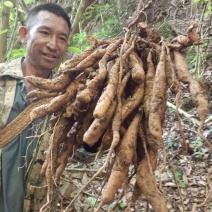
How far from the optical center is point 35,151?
123cm

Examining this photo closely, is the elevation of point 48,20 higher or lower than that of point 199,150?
higher

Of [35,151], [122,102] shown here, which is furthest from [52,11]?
[122,102]

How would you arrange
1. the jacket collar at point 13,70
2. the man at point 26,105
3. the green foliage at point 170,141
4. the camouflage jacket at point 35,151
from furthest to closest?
the green foliage at point 170,141, the jacket collar at point 13,70, the man at point 26,105, the camouflage jacket at point 35,151

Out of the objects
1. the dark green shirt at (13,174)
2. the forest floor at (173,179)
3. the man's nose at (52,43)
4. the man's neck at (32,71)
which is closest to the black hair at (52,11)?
the man's nose at (52,43)

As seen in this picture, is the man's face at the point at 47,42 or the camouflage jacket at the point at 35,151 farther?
the man's face at the point at 47,42

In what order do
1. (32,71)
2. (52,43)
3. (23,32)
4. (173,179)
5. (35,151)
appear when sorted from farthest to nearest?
(173,179) < (23,32) < (32,71) < (52,43) < (35,151)

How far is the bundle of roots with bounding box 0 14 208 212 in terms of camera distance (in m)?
0.80

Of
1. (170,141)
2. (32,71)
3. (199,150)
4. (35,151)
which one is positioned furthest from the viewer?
(170,141)

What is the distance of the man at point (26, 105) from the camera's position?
134 cm

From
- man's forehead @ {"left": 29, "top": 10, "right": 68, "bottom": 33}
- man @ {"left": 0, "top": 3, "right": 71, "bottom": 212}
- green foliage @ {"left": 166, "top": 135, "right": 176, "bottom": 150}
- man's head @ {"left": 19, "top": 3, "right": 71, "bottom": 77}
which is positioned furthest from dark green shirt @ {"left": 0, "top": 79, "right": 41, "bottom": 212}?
green foliage @ {"left": 166, "top": 135, "right": 176, "bottom": 150}

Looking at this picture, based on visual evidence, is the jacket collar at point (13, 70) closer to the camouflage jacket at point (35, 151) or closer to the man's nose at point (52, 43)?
the camouflage jacket at point (35, 151)

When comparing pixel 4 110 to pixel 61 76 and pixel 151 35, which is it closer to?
pixel 61 76

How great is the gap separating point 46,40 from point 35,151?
22.9 inches

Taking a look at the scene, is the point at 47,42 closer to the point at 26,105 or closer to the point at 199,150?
the point at 26,105
